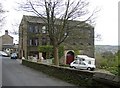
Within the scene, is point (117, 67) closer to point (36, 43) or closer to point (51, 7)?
point (51, 7)

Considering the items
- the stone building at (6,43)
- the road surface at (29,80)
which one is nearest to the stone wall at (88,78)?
the road surface at (29,80)

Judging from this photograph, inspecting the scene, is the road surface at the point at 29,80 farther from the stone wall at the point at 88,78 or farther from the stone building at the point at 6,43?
the stone building at the point at 6,43

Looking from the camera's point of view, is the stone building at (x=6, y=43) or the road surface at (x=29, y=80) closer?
the road surface at (x=29, y=80)

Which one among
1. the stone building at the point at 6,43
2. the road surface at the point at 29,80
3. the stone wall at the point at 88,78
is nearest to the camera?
the stone wall at the point at 88,78

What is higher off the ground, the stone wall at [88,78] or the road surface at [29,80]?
the stone wall at [88,78]

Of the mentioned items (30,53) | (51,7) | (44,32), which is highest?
(51,7)

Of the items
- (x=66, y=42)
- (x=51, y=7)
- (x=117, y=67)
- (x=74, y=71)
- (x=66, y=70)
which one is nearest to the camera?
(x=117, y=67)

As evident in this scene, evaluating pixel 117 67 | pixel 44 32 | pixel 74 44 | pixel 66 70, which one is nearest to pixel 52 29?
pixel 44 32

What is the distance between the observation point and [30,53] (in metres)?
65.4

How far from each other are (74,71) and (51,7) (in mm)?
15329

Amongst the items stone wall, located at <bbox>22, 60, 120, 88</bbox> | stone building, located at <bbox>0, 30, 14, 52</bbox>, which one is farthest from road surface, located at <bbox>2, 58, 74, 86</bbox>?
stone building, located at <bbox>0, 30, 14, 52</bbox>

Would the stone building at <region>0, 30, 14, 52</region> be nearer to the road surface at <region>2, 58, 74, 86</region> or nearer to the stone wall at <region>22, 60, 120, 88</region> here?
the road surface at <region>2, 58, 74, 86</region>

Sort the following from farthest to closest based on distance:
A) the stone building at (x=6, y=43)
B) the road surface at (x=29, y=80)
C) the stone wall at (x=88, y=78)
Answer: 1. the stone building at (x=6, y=43)
2. the road surface at (x=29, y=80)
3. the stone wall at (x=88, y=78)


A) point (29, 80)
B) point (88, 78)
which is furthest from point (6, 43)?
point (88, 78)
